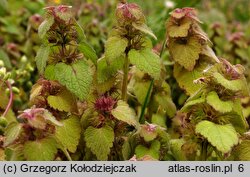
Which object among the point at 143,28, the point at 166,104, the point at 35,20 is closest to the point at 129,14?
the point at 143,28

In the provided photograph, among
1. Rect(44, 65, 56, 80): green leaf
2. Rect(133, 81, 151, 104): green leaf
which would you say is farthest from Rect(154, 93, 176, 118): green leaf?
Rect(44, 65, 56, 80): green leaf

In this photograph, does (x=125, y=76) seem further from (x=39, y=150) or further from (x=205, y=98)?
(x=39, y=150)

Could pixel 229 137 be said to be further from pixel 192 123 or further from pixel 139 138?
pixel 139 138

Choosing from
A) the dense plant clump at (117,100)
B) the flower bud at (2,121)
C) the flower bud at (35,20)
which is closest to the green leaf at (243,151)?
the dense plant clump at (117,100)

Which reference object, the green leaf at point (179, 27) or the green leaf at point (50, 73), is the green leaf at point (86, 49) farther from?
the green leaf at point (179, 27)

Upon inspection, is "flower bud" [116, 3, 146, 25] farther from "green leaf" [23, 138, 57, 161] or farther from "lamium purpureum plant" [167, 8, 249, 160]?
"green leaf" [23, 138, 57, 161]

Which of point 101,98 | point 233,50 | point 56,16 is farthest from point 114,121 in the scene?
point 233,50
